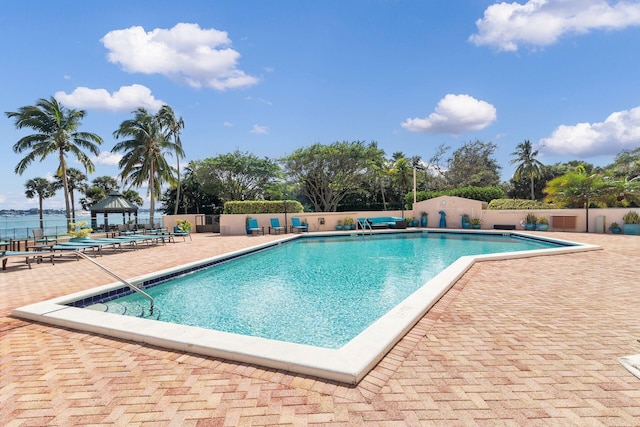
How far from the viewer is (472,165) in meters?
38.1

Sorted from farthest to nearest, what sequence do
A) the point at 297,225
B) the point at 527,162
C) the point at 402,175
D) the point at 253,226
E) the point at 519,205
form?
1. the point at 527,162
2. the point at 402,175
3. the point at 519,205
4. the point at 297,225
5. the point at 253,226

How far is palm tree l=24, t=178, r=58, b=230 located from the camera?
39.2 metres

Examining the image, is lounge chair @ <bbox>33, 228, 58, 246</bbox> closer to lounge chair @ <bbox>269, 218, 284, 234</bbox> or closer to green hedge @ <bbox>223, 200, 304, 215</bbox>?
green hedge @ <bbox>223, 200, 304, 215</bbox>

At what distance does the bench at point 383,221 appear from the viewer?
20.9 meters

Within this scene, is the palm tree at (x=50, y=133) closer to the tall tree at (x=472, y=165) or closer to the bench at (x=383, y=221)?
the bench at (x=383, y=221)

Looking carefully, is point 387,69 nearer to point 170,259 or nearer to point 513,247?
point 513,247

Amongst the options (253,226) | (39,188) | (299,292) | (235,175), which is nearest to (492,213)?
(253,226)

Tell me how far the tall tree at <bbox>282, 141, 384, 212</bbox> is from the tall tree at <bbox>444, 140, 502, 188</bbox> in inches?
463

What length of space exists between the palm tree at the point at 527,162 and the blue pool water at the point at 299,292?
31477 millimetres

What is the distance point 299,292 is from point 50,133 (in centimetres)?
2087

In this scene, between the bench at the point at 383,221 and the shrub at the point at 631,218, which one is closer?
the shrub at the point at 631,218

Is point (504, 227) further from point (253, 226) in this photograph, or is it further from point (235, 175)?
point (235, 175)

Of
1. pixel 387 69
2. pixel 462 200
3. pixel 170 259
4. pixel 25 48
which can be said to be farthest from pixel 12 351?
pixel 462 200

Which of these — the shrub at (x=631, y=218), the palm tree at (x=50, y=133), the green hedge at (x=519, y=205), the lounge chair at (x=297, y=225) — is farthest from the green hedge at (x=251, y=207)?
the shrub at (x=631, y=218)
